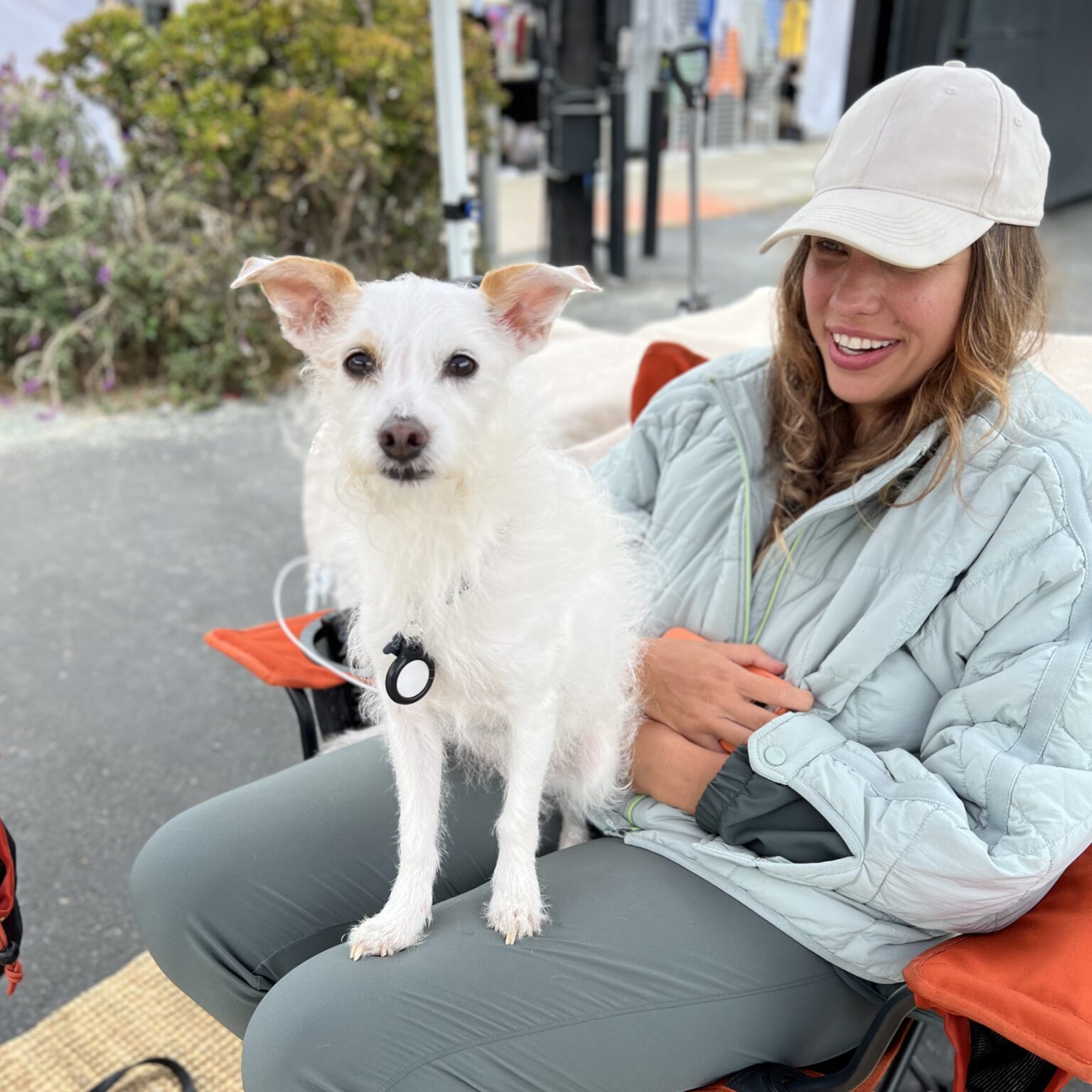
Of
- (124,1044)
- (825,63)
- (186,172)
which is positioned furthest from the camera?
(825,63)

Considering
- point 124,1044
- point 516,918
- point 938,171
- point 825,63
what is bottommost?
point 124,1044

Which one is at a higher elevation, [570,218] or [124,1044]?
[570,218]

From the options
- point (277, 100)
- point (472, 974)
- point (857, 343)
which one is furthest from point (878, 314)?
point (277, 100)

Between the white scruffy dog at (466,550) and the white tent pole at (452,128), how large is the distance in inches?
51.3

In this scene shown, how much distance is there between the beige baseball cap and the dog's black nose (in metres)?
0.67

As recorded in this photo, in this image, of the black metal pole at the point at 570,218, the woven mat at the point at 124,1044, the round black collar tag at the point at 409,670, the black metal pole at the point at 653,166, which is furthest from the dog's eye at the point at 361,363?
the black metal pole at the point at 653,166

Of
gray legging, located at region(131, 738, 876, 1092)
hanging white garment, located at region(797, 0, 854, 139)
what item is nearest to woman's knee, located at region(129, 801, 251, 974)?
gray legging, located at region(131, 738, 876, 1092)

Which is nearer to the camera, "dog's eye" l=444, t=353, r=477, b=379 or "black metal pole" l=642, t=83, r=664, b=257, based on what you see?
"dog's eye" l=444, t=353, r=477, b=379

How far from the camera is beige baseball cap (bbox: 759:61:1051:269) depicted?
1.38 metres

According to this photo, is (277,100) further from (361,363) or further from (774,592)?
(774,592)

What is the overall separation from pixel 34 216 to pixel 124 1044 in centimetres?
465

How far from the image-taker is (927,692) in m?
1.47

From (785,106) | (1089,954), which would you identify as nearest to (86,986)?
(1089,954)

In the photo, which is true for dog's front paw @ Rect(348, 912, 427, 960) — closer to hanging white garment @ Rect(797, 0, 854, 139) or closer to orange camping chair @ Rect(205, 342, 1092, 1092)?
orange camping chair @ Rect(205, 342, 1092, 1092)
